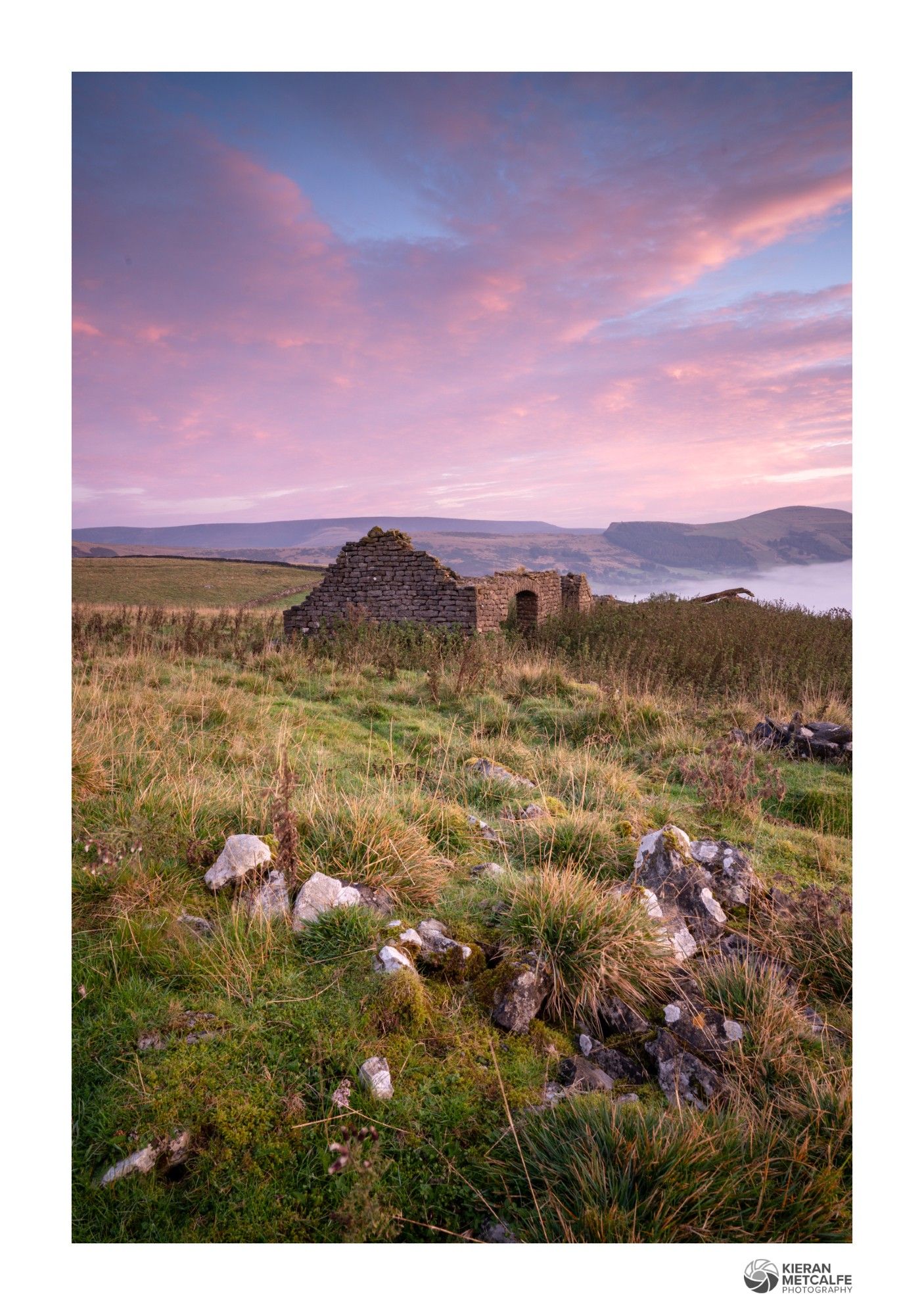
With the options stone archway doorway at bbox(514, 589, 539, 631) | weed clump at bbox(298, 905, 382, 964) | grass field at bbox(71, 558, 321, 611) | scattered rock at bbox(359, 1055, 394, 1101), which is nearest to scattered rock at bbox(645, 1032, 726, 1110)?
scattered rock at bbox(359, 1055, 394, 1101)

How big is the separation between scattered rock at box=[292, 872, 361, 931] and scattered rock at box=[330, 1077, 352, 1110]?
77 centimetres

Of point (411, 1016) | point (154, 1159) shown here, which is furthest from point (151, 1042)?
point (411, 1016)

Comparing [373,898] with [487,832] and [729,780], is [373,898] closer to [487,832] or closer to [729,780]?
[487,832]

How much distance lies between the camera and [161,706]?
5777mm

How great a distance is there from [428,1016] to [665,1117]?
0.85m

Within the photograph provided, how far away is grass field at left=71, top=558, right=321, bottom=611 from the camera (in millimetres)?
28953

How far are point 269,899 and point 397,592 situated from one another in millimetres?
11787

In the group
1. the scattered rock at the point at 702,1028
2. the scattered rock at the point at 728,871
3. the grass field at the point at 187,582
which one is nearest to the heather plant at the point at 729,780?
the scattered rock at the point at 728,871

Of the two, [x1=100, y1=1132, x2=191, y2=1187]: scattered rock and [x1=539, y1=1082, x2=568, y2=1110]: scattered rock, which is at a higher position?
[x1=100, y1=1132, x2=191, y2=1187]: scattered rock

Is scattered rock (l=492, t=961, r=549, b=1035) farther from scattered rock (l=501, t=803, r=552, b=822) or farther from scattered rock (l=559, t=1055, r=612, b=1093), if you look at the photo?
scattered rock (l=501, t=803, r=552, b=822)

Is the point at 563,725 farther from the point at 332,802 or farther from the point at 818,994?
the point at 818,994

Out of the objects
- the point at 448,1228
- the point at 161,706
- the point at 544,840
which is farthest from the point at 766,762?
the point at 161,706

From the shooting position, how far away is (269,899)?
2.79m
